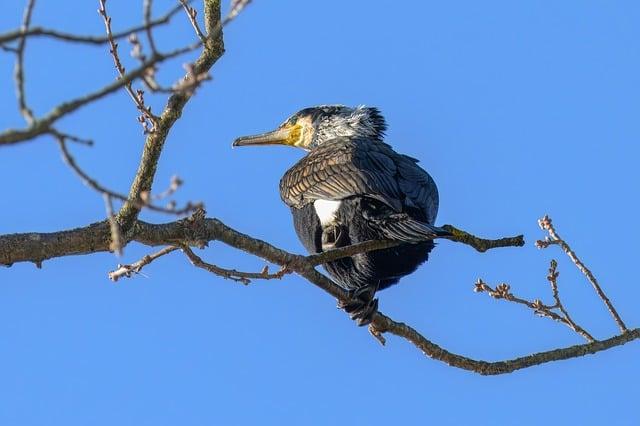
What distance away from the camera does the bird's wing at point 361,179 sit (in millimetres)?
7762

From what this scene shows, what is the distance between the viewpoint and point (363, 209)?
25.0 feet

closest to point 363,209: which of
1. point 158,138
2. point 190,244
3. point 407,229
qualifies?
point 407,229

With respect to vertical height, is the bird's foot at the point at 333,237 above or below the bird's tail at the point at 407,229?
above

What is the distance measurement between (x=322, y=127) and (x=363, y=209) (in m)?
2.91

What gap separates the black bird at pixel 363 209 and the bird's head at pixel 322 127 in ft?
3.98

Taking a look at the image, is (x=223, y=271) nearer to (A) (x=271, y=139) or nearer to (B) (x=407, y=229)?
(B) (x=407, y=229)

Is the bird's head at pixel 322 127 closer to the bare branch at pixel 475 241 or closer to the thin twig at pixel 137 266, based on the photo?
the bare branch at pixel 475 241

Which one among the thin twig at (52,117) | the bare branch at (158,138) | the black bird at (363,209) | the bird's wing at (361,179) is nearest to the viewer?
the thin twig at (52,117)

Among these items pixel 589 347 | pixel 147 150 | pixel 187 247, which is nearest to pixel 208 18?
pixel 147 150

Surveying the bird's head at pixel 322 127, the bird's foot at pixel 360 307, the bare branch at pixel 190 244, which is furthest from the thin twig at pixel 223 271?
the bird's head at pixel 322 127

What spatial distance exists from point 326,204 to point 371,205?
50 cm

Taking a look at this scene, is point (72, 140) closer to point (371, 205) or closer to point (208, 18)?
point (208, 18)

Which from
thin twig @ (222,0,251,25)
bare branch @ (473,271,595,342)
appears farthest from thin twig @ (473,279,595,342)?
thin twig @ (222,0,251,25)

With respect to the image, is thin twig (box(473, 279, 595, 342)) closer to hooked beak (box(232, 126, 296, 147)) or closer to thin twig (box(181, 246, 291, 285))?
thin twig (box(181, 246, 291, 285))
